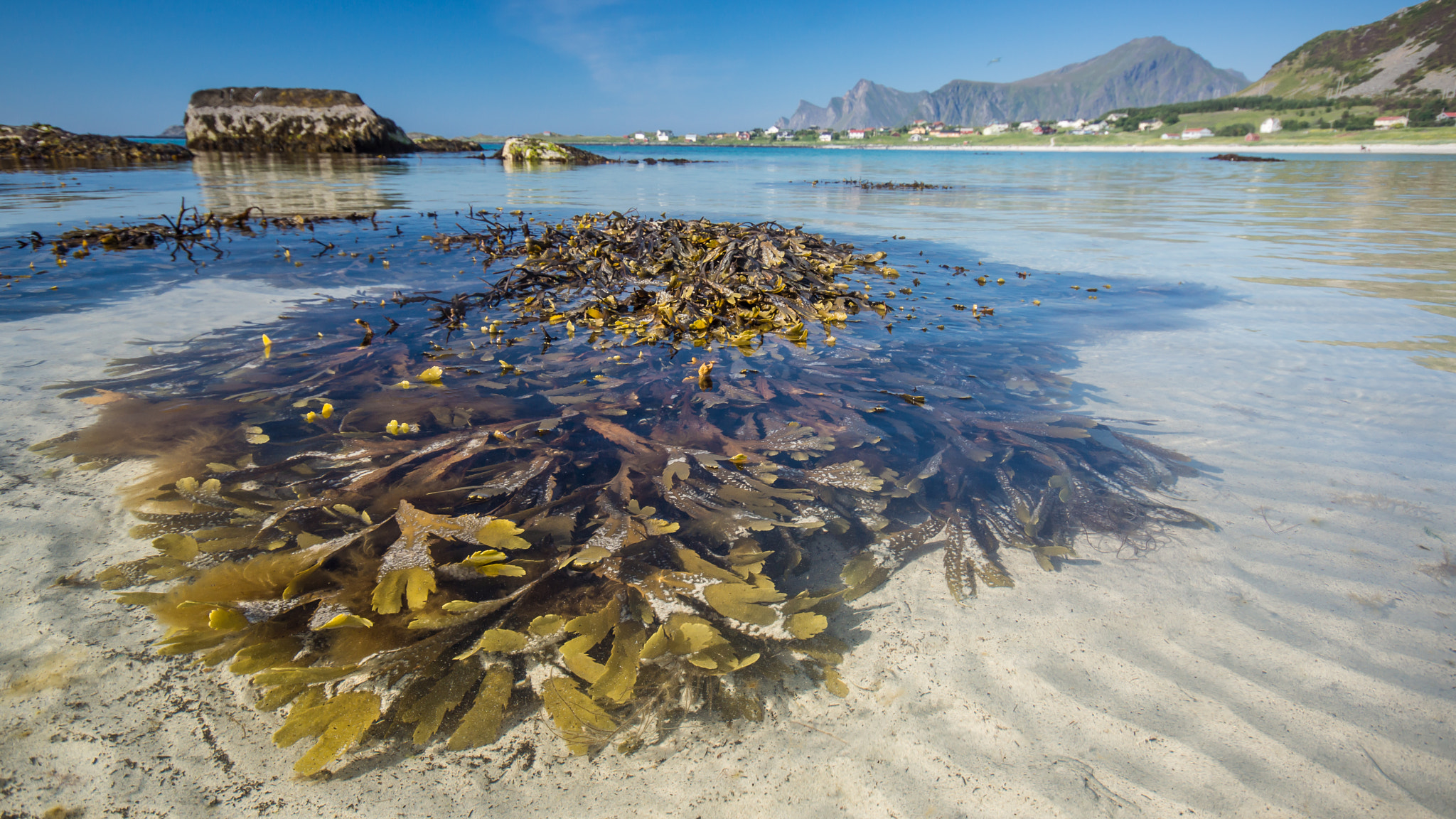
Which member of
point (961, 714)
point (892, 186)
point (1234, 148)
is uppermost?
point (1234, 148)

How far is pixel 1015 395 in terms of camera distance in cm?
288

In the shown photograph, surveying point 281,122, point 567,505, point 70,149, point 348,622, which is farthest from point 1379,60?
point 70,149

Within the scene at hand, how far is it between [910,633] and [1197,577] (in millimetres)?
881

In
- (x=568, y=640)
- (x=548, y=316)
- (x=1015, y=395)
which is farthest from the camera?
(x=548, y=316)

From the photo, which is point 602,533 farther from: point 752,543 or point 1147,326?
point 1147,326

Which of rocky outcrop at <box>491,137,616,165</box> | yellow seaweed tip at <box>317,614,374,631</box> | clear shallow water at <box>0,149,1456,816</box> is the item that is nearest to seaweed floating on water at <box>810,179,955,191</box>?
clear shallow water at <box>0,149,1456,816</box>

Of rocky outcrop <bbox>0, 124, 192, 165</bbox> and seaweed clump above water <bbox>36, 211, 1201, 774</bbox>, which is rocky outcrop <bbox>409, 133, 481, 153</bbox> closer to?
rocky outcrop <bbox>0, 124, 192, 165</bbox>

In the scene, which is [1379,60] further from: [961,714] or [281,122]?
[961,714]

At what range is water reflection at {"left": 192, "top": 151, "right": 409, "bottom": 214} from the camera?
32.1ft

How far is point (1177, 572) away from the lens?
1658 mm

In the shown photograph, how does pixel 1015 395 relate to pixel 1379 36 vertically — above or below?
below

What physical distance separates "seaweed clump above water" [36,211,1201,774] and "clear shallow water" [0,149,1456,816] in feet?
0.41

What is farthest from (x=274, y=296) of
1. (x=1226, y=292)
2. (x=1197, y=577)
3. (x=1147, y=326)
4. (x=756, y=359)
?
(x=1226, y=292)

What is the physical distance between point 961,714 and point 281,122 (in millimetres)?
39873
